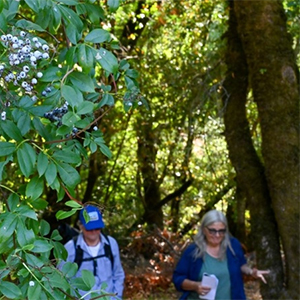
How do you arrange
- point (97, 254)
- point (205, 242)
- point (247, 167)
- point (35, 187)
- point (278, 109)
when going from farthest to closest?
point (247, 167)
point (278, 109)
point (205, 242)
point (97, 254)
point (35, 187)

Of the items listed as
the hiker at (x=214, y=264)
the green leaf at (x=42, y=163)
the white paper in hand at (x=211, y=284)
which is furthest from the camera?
the hiker at (x=214, y=264)

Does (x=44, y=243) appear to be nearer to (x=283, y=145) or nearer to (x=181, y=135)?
(x=283, y=145)

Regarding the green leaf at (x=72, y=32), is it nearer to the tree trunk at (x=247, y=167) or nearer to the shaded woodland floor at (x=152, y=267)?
the tree trunk at (x=247, y=167)

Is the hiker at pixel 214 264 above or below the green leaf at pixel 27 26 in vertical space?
below

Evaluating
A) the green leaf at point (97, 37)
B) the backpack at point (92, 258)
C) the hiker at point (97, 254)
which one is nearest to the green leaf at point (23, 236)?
the green leaf at point (97, 37)

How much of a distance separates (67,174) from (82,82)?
0.36 meters

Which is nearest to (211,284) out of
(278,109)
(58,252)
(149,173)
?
(278,109)

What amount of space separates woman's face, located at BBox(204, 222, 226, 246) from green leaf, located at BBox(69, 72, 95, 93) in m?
3.36

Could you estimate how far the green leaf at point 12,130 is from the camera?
2561 millimetres

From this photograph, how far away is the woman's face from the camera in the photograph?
580cm

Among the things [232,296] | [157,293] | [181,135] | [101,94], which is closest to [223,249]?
[232,296]

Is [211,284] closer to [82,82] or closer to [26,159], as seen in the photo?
[82,82]

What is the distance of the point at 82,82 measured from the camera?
265cm

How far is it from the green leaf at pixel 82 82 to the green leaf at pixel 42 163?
1.02 feet
